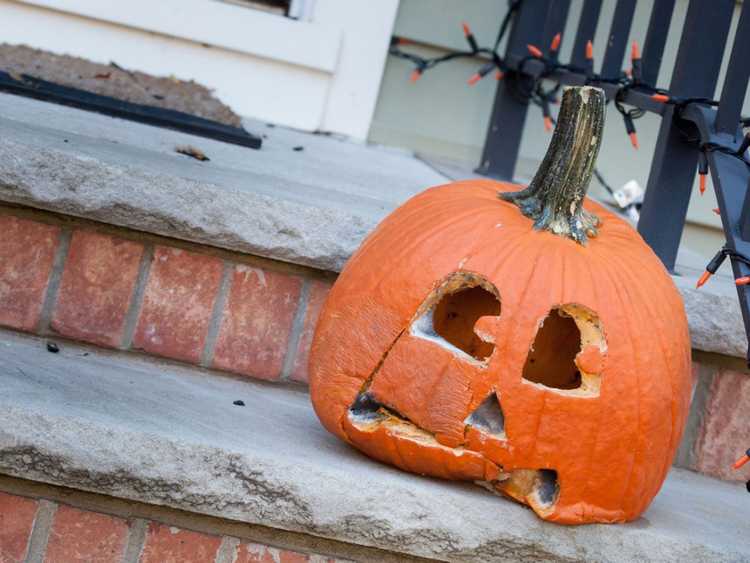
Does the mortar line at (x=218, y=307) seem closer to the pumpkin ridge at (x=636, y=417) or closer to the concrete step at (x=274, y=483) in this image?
the concrete step at (x=274, y=483)

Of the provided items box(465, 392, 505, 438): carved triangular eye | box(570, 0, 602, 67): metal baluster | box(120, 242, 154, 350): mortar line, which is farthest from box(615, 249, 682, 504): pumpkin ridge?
box(570, 0, 602, 67): metal baluster

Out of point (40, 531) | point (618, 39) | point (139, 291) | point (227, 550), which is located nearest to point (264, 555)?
point (227, 550)

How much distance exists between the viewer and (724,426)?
6.43 feet

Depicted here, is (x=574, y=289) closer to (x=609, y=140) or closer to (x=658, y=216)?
(x=658, y=216)

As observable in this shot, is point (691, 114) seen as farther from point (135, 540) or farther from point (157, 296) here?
point (135, 540)

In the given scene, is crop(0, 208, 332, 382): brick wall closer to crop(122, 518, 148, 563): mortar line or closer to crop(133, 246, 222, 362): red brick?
crop(133, 246, 222, 362): red brick

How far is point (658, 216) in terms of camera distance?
2.01m

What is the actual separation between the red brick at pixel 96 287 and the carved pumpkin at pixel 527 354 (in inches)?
16.7

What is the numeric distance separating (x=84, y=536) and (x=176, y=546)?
0.40 ft

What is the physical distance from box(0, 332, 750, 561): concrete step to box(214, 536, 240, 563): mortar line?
7 cm

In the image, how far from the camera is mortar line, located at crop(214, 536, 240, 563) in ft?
4.98

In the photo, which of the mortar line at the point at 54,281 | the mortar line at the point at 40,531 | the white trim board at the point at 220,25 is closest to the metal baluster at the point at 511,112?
the white trim board at the point at 220,25

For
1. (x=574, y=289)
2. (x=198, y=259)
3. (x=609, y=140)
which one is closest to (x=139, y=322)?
(x=198, y=259)

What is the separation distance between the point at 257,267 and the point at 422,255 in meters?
0.45
